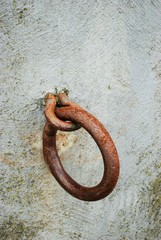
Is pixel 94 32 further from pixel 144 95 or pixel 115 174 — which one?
pixel 115 174

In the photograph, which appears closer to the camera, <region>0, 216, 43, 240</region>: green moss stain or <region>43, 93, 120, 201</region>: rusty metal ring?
<region>43, 93, 120, 201</region>: rusty metal ring

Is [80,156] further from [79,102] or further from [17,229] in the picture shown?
[17,229]

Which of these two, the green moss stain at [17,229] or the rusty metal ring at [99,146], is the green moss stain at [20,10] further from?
the green moss stain at [17,229]

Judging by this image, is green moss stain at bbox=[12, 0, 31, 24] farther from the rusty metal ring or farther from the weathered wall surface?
the rusty metal ring

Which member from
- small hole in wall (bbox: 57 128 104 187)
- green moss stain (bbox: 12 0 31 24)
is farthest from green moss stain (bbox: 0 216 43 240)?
green moss stain (bbox: 12 0 31 24)

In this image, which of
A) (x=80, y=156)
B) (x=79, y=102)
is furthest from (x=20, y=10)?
(x=80, y=156)

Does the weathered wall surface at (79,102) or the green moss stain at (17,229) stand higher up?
the weathered wall surface at (79,102)

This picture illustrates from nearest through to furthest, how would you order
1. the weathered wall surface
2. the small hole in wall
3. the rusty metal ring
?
the rusty metal ring → the weathered wall surface → the small hole in wall

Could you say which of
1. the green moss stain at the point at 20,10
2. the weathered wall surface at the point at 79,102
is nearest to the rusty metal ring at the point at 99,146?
the weathered wall surface at the point at 79,102
